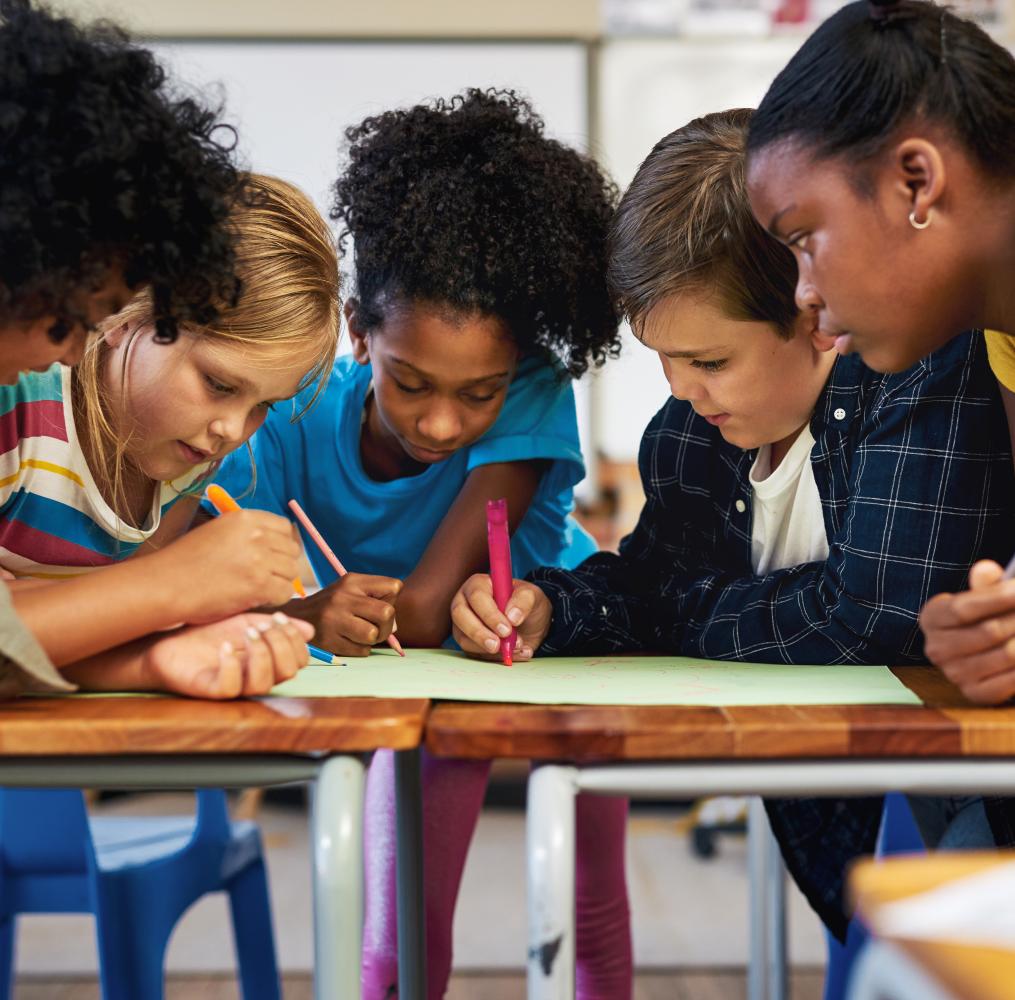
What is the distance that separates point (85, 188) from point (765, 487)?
0.63 metres

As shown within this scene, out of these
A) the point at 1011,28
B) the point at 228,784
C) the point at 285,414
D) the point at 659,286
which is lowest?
the point at 228,784

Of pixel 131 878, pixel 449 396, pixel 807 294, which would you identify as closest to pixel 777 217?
pixel 807 294

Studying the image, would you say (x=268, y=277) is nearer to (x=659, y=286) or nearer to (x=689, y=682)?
(x=659, y=286)

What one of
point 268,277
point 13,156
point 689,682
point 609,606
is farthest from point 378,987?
point 13,156

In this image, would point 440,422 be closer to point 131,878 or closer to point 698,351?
point 698,351

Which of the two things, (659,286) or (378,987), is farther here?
(378,987)

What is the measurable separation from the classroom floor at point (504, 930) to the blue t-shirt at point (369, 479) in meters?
0.96

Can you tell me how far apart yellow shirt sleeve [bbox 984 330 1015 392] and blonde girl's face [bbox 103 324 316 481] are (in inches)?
23.7

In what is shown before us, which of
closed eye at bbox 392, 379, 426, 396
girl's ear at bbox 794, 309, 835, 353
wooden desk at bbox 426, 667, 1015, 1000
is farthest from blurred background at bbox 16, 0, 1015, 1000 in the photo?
wooden desk at bbox 426, 667, 1015, 1000

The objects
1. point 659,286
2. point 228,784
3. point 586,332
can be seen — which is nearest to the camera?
point 228,784

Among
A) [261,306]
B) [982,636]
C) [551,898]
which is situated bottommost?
[551,898]

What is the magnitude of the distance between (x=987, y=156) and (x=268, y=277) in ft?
2.06

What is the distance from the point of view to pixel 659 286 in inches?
41.7

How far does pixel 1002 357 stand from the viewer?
0.96 metres
